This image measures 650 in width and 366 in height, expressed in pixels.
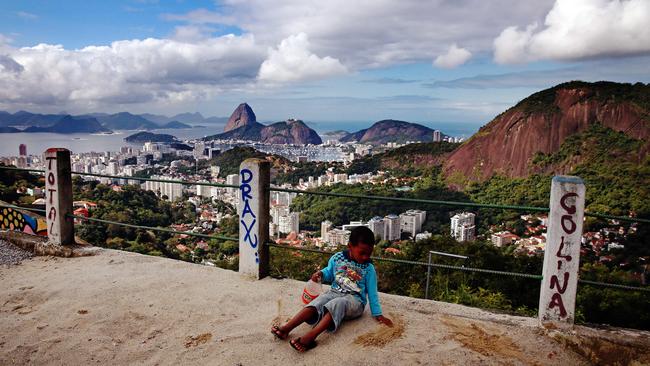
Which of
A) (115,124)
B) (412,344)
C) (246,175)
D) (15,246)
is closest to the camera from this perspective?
(412,344)

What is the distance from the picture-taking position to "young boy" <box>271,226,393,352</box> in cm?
322

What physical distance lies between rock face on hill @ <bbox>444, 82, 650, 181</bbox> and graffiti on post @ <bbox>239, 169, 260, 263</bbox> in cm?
4598

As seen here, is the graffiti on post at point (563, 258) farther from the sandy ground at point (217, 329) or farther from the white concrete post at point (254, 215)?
the white concrete post at point (254, 215)

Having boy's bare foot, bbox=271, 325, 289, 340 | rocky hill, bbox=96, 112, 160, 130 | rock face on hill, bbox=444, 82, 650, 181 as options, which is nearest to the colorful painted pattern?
boy's bare foot, bbox=271, 325, 289, 340

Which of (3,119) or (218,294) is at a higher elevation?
(3,119)

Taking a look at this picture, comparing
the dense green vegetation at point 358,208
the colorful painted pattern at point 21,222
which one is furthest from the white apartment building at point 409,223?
the colorful painted pattern at point 21,222

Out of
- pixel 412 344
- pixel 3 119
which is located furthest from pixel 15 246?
pixel 3 119

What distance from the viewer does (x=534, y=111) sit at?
176 ft

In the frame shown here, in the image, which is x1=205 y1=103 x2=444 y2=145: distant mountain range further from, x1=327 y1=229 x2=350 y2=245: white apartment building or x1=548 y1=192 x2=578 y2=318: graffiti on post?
x1=548 y1=192 x2=578 y2=318: graffiti on post

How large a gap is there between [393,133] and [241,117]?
148 feet

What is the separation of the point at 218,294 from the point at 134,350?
104 centimetres

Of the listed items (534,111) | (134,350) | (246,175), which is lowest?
(134,350)

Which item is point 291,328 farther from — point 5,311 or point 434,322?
point 5,311

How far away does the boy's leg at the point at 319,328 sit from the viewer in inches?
120
